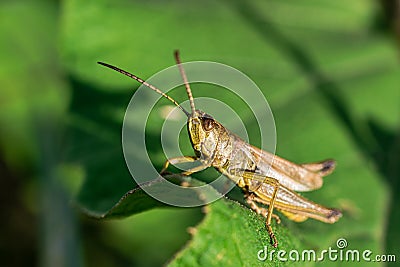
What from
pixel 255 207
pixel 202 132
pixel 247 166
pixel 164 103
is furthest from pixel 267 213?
pixel 164 103

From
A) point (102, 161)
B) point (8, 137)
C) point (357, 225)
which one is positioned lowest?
point (357, 225)

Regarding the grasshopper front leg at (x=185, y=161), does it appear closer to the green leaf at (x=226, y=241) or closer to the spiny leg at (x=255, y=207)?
the spiny leg at (x=255, y=207)

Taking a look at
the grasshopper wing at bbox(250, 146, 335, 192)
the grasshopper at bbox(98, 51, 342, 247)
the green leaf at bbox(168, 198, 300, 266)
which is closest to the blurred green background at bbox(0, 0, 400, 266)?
the grasshopper wing at bbox(250, 146, 335, 192)

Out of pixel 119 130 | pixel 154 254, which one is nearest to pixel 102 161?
pixel 119 130

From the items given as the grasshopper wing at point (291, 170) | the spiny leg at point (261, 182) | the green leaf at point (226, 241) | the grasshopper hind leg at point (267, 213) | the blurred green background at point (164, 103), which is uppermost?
the blurred green background at point (164, 103)

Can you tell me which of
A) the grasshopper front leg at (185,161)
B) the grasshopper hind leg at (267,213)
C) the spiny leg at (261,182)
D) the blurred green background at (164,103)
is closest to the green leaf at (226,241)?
the grasshopper hind leg at (267,213)

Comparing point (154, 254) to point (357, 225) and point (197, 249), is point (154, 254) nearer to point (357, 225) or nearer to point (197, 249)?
point (357, 225)

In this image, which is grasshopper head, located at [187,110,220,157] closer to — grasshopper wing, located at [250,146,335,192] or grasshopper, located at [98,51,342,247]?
grasshopper, located at [98,51,342,247]
